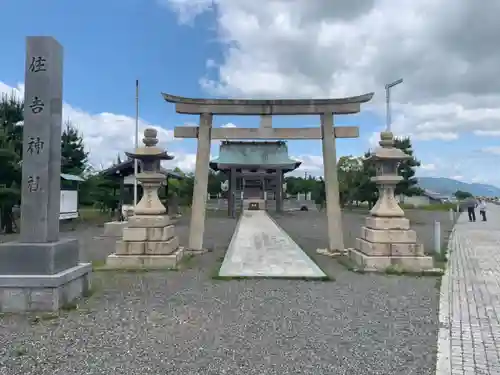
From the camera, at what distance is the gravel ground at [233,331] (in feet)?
12.7

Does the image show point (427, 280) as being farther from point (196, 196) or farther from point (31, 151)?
point (31, 151)

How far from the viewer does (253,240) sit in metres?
14.5

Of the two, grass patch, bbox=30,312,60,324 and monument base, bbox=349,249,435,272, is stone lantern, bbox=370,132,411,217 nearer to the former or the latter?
monument base, bbox=349,249,435,272

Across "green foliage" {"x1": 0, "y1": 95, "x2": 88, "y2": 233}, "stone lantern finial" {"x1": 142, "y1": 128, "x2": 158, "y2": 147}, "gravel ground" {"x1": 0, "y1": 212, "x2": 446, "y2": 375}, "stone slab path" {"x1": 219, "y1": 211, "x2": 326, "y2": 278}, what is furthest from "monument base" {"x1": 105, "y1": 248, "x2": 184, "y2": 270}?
"green foliage" {"x1": 0, "y1": 95, "x2": 88, "y2": 233}

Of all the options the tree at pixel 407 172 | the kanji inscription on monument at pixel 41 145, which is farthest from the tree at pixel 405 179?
the kanji inscription on monument at pixel 41 145

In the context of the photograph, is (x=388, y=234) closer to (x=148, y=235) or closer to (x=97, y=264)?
(x=148, y=235)

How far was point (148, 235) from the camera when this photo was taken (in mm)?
9336

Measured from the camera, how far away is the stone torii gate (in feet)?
37.0

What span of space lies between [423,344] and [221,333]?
2.15m

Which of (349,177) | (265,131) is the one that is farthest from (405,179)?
(265,131)

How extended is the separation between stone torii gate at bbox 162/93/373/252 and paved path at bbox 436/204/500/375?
3.51 meters

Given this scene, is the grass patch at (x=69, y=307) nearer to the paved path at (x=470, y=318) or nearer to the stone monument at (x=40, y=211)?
the stone monument at (x=40, y=211)

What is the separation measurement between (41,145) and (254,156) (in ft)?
93.0

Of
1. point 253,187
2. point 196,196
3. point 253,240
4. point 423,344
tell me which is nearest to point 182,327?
point 423,344
